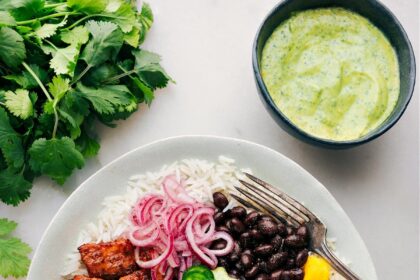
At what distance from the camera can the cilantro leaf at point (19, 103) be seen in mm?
3182

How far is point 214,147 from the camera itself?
11.1ft

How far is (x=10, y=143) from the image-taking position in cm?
325

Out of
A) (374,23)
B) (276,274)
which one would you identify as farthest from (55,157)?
(374,23)

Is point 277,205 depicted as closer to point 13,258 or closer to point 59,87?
point 59,87

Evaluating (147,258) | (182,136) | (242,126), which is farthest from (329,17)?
(147,258)

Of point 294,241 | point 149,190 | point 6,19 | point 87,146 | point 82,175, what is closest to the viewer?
point 6,19

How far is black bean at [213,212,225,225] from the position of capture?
3.30 m

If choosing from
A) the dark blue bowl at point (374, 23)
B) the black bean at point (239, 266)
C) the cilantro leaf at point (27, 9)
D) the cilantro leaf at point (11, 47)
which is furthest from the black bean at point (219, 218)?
the cilantro leaf at point (27, 9)

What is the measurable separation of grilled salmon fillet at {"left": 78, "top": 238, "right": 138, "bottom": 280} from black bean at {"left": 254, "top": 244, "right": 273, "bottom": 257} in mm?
643

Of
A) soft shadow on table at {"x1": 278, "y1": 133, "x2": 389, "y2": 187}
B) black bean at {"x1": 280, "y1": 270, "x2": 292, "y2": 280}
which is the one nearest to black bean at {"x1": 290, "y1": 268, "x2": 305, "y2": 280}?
black bean at {"x1": 280, "y1": 270, "x2": 292, "y2": 280}

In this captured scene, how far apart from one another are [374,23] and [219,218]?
1308 millimetres

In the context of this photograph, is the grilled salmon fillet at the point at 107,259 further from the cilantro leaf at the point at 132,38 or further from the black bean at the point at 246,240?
the cilantro leaf at the point at 132,38

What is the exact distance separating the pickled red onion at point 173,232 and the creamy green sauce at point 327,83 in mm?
686

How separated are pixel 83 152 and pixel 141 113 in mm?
397
